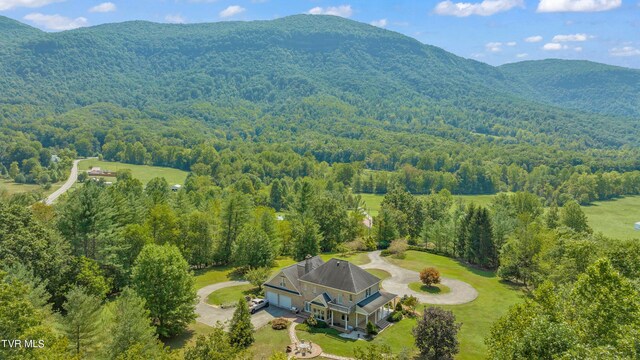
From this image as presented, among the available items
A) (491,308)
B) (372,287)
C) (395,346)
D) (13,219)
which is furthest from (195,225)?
(491,308)

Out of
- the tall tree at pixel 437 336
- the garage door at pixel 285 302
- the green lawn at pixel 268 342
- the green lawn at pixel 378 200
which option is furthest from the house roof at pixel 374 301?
the green lawn at pixel 378 200

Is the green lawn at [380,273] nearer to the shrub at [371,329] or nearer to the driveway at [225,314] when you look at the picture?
the driveway at [225,314]

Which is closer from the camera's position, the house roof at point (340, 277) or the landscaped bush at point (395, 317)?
the house roof at point (340, 277)

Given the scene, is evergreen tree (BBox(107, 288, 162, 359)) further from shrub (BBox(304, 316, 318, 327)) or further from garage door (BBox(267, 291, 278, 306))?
garage door (BBox(267, 291, 278, 306))

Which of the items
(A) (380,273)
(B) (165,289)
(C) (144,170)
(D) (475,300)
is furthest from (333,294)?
(C) (144,170)

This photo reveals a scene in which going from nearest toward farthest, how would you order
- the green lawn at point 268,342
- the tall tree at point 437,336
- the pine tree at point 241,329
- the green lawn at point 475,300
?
the tall tree at point 437,336 → the pine tree at point 241,329 → the green lawn at point 268,342 → the green lawn at point 475,300

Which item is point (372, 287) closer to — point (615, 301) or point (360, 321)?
point (360, 321)
